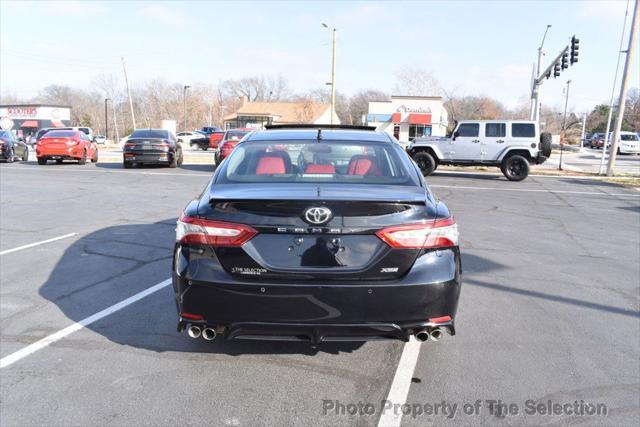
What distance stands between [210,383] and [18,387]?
3.98 ft

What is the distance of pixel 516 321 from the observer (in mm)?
4395

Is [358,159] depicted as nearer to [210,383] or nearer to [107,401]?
[210,383]

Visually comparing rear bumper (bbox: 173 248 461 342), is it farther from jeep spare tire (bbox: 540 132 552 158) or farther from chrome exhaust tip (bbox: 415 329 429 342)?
jeep spare tire (bbox: 540 132 552 158)

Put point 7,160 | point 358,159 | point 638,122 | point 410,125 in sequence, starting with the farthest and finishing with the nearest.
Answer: point 638,122 < point 410,125 < point 7,160 < point 358,159

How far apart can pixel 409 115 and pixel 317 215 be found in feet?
187

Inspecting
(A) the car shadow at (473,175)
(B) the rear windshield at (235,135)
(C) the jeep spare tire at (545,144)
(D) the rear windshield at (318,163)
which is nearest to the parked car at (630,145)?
(A) the car shadow at (473,175)

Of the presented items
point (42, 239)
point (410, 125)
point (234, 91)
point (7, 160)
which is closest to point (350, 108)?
point (234, 91)

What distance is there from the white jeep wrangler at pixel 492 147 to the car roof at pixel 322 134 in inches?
593

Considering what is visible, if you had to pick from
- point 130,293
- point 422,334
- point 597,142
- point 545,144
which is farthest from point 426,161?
point 597,142

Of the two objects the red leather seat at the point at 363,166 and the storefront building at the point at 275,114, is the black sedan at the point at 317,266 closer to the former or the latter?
the red leather seat at the point at 363,166

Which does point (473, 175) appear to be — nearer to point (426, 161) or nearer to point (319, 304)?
point (426, 161)

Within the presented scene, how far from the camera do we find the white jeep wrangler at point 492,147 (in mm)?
18734

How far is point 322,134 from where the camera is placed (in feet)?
14.4

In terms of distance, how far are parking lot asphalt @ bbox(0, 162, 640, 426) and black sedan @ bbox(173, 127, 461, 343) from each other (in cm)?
43
